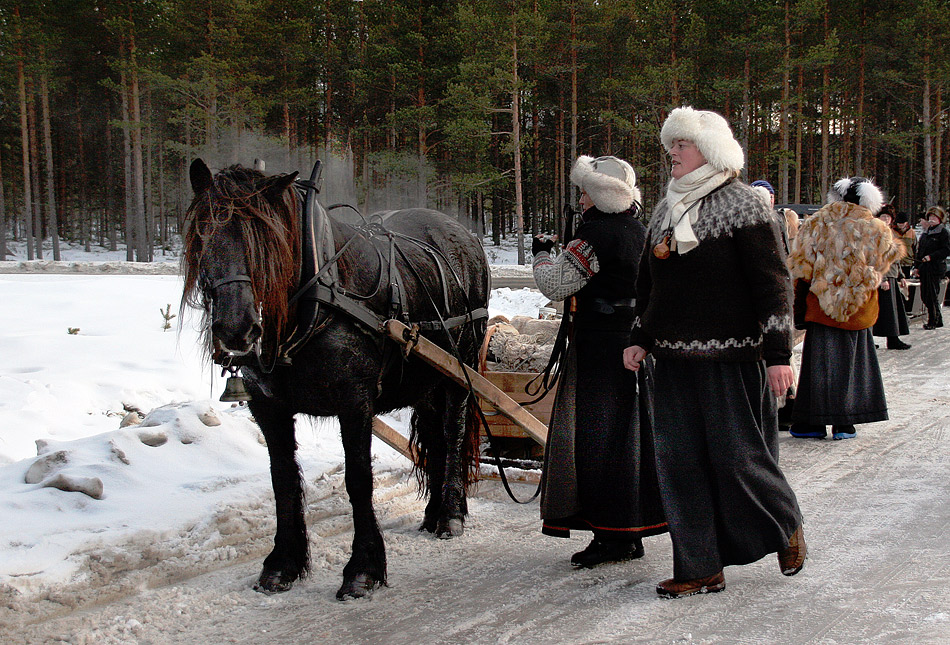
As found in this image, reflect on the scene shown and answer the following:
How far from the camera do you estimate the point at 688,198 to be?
128 inches

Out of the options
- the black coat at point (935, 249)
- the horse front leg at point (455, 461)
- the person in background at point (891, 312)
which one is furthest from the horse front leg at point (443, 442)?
the black coat at point (935, 249)

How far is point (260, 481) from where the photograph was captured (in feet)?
15.2

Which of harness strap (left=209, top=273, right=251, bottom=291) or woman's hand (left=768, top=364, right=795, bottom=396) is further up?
harness strap (left=209, top=273, right=251, bottom=291)

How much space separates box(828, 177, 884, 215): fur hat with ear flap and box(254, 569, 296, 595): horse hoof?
5.19m

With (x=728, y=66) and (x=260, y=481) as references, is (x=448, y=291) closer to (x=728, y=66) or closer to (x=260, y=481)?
(x=260, y=481)

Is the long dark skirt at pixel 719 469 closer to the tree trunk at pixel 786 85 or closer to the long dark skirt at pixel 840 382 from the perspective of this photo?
the long dark skirt at pixel 840 382

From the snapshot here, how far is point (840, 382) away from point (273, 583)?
4.91 m

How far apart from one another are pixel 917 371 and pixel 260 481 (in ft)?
26.2

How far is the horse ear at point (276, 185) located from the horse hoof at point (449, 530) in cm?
203

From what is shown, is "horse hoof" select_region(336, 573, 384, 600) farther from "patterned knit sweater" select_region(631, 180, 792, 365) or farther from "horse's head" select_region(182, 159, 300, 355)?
"patterned knit sweater" select_region(631, 180, 792, 365)

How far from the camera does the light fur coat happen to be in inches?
249

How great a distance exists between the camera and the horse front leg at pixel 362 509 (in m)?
3.44

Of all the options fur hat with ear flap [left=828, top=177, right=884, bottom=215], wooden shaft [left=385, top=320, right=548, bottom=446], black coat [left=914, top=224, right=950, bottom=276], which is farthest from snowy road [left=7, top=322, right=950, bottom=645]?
black coat [left=914, top=224, right=950, bottom=276]

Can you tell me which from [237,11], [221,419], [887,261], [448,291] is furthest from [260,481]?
[237,11]
